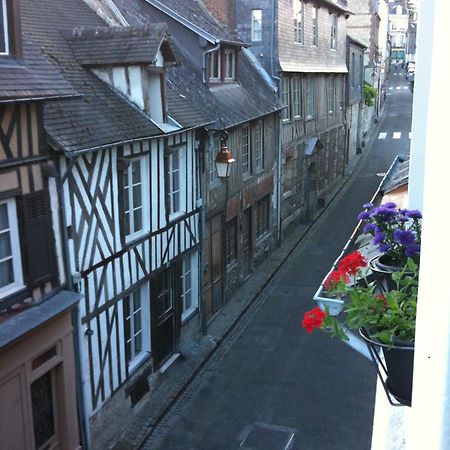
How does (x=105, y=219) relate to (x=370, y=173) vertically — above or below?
above

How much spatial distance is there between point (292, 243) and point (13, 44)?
50.5 ft

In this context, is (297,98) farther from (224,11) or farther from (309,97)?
(224,11)

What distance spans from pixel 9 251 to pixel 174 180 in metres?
5.10

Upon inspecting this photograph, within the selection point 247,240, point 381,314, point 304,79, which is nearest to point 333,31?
point 304,79

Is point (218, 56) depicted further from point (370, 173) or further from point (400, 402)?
point (370, 173)

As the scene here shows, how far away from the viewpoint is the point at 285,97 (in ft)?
69.6

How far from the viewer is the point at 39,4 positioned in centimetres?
1159

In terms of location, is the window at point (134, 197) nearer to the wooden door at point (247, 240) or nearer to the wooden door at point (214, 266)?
the wooden door at point (214, 266)

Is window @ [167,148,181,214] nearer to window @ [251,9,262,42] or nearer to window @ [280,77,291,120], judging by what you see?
window @ [280,77,291,120]

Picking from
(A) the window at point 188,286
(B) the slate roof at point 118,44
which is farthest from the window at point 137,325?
(B) the slate roof at point 118,44

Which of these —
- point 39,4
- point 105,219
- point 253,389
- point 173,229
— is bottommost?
point 253,389

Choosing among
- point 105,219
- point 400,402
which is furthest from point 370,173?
point 400,402

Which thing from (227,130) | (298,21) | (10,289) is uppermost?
(298,21)

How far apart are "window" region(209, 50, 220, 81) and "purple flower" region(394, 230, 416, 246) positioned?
12.5 metres
